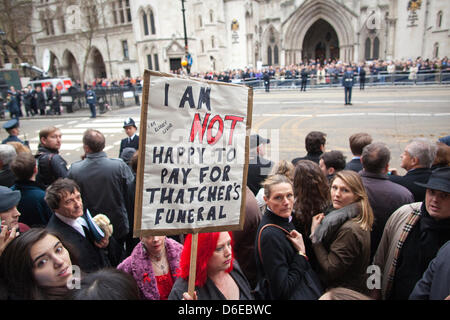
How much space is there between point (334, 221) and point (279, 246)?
1.76 feet

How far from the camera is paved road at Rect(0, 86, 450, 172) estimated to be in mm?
9359

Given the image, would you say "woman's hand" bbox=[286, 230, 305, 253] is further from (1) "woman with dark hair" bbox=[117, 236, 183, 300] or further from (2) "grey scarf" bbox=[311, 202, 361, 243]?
(1) "woman with dark hair" bbox=[117, 236, 183, 300]

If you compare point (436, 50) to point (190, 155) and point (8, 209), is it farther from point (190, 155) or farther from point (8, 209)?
point (8, 209)

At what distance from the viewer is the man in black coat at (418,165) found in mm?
3289

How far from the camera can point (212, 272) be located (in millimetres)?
2018

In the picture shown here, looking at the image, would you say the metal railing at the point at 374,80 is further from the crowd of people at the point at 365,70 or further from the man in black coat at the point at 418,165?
A: the man in black coat at the point at 418,165

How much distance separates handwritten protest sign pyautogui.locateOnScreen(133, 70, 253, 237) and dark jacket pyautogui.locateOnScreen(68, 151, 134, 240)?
219cm

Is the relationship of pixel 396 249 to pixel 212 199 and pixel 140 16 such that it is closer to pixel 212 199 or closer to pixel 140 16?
pixel 212 199

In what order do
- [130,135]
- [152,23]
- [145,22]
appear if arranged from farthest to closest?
[145,22]
[152,23]
[130,135]

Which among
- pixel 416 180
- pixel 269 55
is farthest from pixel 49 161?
pixel 269 55

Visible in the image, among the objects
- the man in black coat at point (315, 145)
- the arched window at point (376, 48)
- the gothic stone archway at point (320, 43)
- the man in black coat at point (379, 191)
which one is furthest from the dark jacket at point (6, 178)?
the gothic stone archway at point (320, 43)

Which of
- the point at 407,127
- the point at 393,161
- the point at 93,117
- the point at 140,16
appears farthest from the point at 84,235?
the point at 140,16
